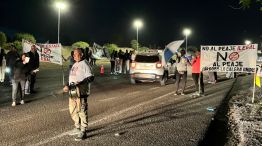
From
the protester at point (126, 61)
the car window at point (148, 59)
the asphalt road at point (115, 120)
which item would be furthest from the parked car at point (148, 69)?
the protester at point (126, 61)

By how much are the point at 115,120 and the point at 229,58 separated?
7437 millimetres

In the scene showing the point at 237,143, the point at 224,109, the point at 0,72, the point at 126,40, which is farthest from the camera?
the point at 126,40

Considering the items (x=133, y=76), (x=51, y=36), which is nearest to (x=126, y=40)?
(x=51, y=36)

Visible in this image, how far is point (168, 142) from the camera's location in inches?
314

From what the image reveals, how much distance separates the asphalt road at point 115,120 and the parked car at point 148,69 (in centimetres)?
509

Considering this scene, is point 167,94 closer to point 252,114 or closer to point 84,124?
point 252,114

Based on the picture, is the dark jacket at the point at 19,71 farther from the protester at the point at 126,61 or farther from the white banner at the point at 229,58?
the protester at the point at 126,61

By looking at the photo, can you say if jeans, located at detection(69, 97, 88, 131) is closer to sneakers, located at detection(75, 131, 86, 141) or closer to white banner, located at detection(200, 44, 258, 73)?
sneakers, located at detection(75, 131, 86, 141)

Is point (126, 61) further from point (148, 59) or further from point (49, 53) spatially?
point (49, 53)

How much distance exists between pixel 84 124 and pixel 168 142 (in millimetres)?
1717

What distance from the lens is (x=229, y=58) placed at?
16.0m

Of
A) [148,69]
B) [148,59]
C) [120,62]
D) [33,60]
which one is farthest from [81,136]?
[120,62]

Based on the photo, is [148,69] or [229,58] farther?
[148,69]

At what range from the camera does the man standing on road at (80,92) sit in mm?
8141
